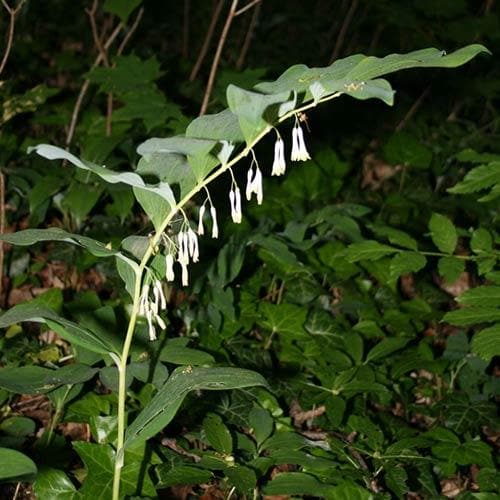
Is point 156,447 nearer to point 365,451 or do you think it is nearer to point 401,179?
point 365,451

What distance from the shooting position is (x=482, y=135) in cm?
420

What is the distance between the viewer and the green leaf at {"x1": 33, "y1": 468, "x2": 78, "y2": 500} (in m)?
1.79

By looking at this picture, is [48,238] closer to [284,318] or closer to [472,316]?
[472,316]

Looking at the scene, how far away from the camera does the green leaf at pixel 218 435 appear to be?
6.56ft

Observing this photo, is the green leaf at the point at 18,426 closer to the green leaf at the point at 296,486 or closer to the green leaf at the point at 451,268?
the green leaf at the point at 296,486

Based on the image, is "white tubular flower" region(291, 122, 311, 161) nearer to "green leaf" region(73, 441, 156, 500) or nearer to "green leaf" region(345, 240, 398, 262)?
"green leaf" region(73, 441, 156, 500)

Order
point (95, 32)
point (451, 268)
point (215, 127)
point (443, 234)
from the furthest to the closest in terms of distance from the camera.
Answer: point (95, 32), point (443, 234), point (451, 268), point (215, 127)

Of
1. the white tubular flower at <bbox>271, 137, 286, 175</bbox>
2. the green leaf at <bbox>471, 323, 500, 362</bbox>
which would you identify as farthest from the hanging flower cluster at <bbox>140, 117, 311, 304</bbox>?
the green leaf at <bbox>471, 323, 500, 362</bbox>

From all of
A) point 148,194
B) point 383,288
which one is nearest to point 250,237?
point 383,288

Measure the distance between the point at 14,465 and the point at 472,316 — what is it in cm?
141

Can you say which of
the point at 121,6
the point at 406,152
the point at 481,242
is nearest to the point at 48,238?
the point at 481,242

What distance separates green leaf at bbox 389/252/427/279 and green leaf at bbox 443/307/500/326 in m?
0.28

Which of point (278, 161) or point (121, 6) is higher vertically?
point (121, 6)

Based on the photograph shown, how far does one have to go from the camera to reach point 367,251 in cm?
248
